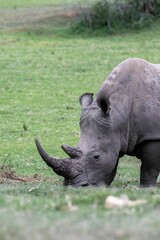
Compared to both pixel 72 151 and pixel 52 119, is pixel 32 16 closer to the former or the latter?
pixel 52 119

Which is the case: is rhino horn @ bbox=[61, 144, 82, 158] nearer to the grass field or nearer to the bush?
the grass field

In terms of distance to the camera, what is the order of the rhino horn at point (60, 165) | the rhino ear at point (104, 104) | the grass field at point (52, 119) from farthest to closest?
the rhino ear at point (104, 104) < the rhino horn at point (60, 165) < the grass field at point (52, 119)

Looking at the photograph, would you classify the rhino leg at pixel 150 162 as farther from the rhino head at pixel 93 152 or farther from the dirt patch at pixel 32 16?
the dirt patch at pixel 32 16

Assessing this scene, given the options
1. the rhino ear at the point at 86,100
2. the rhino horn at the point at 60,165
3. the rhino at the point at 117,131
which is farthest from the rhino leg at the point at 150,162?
the rhino horn at the point at 60,165

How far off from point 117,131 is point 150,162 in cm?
67

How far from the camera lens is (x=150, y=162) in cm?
1169

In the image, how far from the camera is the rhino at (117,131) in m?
11.2

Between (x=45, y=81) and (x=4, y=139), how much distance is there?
8.26 m

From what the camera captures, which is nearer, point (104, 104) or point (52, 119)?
point (104, 104)

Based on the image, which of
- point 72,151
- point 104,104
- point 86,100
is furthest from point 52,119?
point 72,151

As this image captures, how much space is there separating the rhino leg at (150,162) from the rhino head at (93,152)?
44 centimetres

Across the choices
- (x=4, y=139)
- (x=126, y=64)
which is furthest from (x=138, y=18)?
(x=126, y=64)

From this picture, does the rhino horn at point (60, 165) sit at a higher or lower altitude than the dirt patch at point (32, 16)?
higher

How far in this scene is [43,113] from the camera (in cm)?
2119
